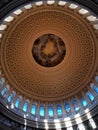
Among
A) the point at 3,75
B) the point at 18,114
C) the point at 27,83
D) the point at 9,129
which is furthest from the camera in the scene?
the point at 27,83

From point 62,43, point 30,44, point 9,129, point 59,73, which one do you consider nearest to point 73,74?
point 59,73

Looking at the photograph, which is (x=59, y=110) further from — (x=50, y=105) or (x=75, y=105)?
(x=75, y=105)

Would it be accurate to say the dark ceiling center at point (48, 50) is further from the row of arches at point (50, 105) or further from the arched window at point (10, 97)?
the arched window at point (10, 97)

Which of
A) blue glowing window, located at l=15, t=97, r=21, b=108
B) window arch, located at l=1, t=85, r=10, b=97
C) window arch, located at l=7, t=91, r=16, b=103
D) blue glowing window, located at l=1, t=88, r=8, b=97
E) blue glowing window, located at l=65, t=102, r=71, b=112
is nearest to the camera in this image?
blue glowing window, located at l=1, t=88, r=8, b=97

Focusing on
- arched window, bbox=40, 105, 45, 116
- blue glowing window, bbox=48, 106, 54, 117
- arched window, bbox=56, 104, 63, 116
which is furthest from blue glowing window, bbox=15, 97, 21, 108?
arched window, bbox=56, 104, 63, 116

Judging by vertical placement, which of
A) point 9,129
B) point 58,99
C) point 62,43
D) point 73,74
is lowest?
point 9,129

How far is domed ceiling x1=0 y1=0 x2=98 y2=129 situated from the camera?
27.2 m

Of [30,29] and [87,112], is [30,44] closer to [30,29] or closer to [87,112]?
[30,29]

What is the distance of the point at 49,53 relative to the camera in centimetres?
3089

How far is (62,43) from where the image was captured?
30016mm

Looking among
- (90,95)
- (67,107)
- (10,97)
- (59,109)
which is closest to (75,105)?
(67,107)

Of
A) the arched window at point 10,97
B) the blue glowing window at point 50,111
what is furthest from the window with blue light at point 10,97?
the blue glowing window at point 50,111

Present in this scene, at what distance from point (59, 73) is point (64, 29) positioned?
16.9 ft

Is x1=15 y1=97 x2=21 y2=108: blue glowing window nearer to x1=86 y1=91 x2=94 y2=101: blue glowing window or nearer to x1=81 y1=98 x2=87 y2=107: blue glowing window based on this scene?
x1=81 y1=98 x2=87 y2=107: blue glowing window
